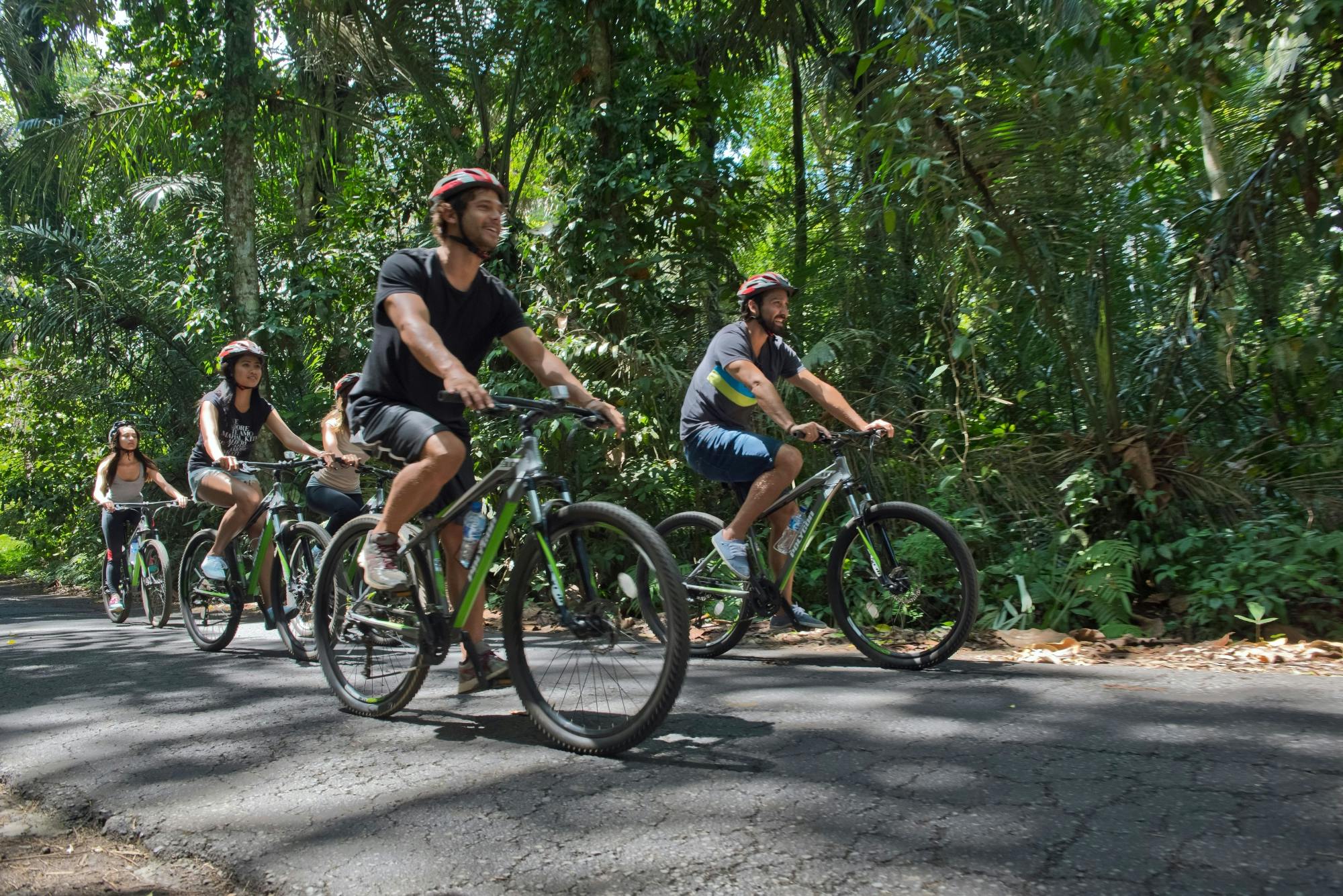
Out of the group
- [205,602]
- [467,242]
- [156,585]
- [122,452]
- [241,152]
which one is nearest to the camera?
[467,242]

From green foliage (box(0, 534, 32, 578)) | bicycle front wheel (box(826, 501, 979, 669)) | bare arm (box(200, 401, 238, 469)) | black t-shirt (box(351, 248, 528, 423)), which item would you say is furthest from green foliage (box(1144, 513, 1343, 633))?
green foliage (box(0, 534, 32, 578))

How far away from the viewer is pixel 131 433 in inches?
415

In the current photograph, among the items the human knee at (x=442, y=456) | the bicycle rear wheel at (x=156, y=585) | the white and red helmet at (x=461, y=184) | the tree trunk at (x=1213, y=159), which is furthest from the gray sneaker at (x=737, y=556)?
the bicycle rear wheel at (x=156, y=585)

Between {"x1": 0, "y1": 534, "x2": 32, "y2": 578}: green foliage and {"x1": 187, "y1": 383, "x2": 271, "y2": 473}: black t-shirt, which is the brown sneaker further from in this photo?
{"x1": 0, "y1": 534, "x2": 32, "y2": 578}: green foliage

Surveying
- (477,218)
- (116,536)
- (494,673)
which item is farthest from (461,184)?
(116,536)

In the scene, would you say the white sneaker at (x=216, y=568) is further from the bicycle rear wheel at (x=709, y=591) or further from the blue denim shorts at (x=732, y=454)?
the blue denim shorts at (x=732, y=454)

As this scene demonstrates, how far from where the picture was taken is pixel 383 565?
412cm

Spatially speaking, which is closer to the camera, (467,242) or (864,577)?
(467,242)

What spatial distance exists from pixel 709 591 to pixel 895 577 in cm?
109

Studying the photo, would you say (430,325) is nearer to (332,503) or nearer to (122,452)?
(332,503)

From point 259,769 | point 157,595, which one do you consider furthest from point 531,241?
point 259,769

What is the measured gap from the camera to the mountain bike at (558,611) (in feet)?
11.2

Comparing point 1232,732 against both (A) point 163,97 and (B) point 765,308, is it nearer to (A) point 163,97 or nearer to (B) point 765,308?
(B) point 765,308

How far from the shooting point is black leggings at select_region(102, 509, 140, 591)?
34.2 feet
